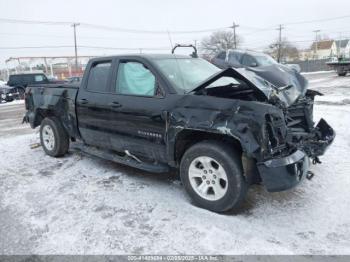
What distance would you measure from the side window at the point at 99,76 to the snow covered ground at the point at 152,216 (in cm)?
132

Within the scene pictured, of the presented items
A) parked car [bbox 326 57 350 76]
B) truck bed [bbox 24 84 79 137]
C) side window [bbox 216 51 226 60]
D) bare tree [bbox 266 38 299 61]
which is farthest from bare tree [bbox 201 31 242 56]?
truck bed [bbox 24 84 79 137]

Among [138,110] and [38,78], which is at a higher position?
[38,78]

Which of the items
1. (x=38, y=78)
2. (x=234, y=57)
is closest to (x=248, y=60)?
(x=234, y=57)

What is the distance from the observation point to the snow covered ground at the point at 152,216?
10.4ft

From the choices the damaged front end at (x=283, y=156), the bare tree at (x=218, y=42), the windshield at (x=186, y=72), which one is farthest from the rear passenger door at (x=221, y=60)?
the bare tree at (x=218, y=42)

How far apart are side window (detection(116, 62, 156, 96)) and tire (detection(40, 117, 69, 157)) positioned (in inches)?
70.4

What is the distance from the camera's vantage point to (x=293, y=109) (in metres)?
4.39

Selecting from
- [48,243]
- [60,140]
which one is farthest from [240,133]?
[60,140]

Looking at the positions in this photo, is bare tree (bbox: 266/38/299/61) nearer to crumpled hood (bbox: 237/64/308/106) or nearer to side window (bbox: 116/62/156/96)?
crumpled hood (bbox: 237/64/308/106)

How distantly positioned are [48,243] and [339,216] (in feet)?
9.95

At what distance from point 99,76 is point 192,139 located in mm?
1980

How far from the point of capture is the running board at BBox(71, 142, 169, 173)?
4.30 metres

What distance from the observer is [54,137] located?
5953mm

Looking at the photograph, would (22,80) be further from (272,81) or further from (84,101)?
(272,81)
